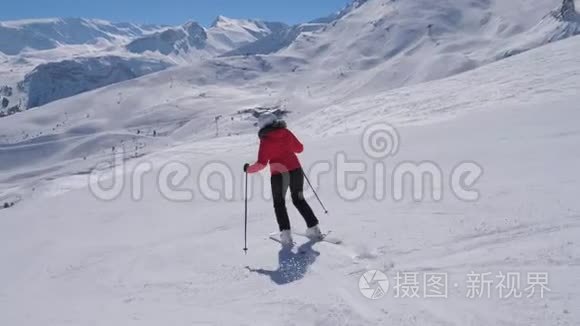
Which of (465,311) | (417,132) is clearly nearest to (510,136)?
(417,132)

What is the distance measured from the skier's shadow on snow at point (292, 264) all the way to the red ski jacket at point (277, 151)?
1.23m

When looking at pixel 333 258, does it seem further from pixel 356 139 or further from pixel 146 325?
pixel 356 139

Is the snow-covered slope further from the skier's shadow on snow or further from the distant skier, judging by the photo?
the distant skier

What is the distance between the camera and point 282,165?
769cm

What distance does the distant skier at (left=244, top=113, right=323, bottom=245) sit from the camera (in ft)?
24.6

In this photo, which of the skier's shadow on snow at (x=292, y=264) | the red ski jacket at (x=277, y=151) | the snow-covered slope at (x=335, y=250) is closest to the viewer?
the snow-covered slope at (x=335, y=250)

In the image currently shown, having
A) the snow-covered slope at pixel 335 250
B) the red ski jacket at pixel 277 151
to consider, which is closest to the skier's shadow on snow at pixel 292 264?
the snow-covered slope at pixel 335 250

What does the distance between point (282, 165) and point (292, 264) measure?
5.15 feet

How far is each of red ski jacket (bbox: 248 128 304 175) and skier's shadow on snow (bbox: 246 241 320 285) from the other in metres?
1.23

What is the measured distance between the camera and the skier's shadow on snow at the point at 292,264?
650 centimetres

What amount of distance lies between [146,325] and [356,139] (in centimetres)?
1380

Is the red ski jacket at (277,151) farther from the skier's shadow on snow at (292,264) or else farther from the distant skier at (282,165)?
the skier's shadow on snow at (292,264)

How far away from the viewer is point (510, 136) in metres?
12.6

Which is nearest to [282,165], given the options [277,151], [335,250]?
[277,151]
